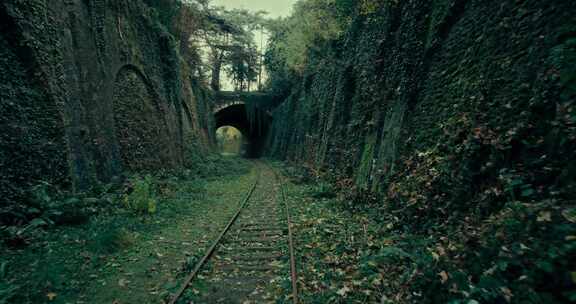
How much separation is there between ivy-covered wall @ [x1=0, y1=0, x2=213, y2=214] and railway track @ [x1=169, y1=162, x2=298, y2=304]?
4060 mm

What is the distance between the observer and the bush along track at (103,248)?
416 cm

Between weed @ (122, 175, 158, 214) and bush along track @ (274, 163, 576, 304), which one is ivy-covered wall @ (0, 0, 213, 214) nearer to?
weed @ (122, 175, 158, 214)

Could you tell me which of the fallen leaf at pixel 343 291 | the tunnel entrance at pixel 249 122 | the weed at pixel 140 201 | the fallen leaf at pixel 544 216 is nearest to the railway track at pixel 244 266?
the fallen leaf at pixel 343 291

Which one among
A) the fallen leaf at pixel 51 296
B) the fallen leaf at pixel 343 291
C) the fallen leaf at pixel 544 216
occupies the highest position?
the fallen leaf at pixel 544 216

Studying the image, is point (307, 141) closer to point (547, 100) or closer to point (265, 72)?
point (547, 100)

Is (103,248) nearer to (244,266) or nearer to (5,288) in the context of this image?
(5,288)

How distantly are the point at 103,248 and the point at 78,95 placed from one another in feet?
15.7

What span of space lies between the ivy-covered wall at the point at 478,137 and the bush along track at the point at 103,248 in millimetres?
3945

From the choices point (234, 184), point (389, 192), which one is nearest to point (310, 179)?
point (234, 184)

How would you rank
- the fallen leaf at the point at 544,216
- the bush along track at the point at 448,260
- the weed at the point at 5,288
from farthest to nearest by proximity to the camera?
the weed at the point at 5,288 < the fallen leaf at the point at 544,216 < the bush along track at the point at 448,260

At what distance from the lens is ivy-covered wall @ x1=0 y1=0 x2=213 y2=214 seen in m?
5.95

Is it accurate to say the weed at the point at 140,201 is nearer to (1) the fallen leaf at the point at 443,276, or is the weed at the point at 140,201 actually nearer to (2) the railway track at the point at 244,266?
(2) the railway track at the point at 244,266

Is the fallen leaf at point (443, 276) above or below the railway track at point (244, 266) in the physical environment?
above

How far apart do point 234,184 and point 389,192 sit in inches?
364
